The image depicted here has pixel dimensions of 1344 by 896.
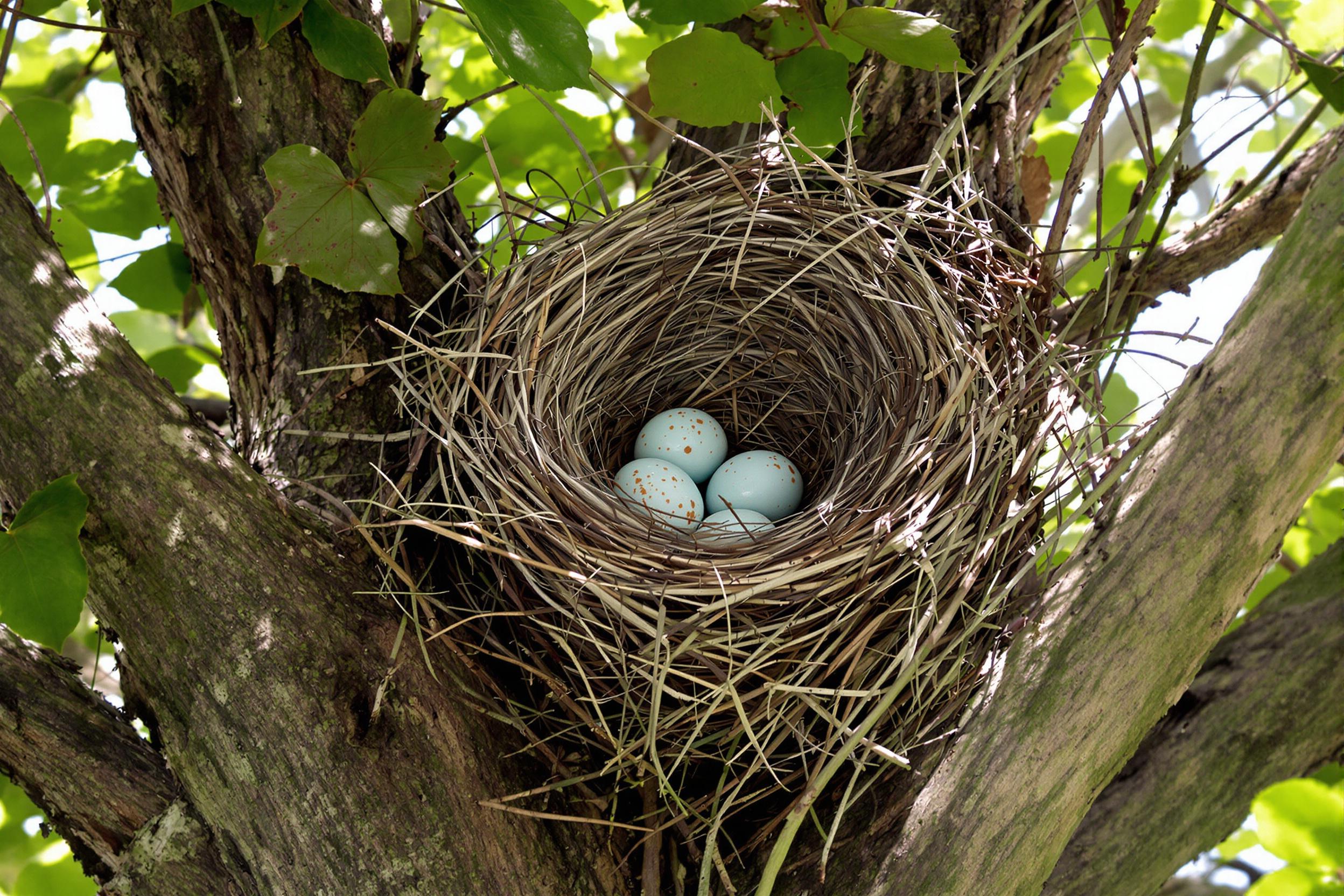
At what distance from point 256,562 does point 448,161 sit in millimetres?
484

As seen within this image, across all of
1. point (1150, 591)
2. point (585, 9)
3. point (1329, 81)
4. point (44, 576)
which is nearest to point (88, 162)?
point (585, 9)

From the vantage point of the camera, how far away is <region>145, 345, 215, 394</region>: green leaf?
1610 mm

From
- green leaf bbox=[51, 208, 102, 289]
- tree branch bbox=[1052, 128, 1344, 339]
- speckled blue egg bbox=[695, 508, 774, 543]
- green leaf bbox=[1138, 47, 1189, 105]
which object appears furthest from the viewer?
green leaf bbox=[1138, 47, 1189, 105]

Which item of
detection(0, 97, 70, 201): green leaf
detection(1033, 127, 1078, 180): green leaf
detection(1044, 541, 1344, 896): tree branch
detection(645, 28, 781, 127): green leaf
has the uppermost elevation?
detection(0, 97, 70, 201): green leaf

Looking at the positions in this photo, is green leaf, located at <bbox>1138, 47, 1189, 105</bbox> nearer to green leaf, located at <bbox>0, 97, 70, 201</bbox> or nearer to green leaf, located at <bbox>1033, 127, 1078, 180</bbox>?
green leaf, located at <bbox>1033, 127, 1078, 180</bbox>

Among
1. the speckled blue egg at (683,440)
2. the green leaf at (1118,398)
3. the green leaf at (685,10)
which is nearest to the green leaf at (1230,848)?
the green leaf at (1118,398)

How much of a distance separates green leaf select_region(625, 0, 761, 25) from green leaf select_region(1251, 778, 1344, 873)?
883 millimetres

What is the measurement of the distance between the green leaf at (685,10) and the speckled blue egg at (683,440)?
672mm

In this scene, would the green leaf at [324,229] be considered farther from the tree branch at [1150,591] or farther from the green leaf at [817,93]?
the tree branch at [1150,591]

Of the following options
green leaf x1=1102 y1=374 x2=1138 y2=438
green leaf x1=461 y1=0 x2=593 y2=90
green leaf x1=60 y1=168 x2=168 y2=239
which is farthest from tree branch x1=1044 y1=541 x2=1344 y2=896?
green leaf x1=60 y1=168 x2=168 y2=239

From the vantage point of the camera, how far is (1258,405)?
834 millimetres

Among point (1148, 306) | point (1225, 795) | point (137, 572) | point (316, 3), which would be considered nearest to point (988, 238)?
point (1148, 306)

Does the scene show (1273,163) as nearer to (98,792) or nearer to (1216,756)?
(1216,756)

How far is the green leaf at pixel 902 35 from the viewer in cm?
103
